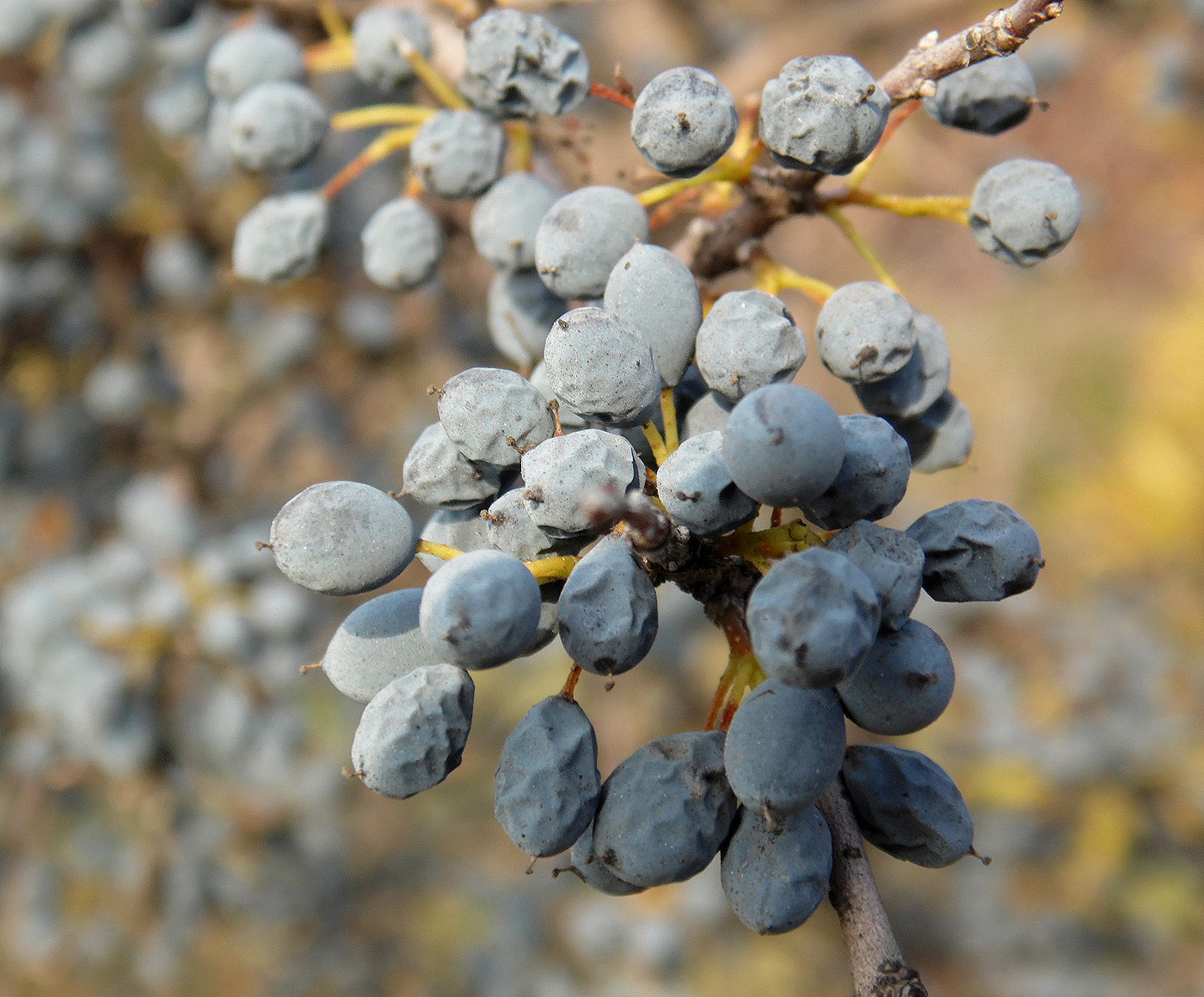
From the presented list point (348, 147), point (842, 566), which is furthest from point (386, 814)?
point (842, 566)

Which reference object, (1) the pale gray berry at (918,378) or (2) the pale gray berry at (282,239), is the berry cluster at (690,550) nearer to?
(1) the pale gray berry at (918,378)

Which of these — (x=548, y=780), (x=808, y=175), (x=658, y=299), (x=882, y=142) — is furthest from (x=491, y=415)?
(x=882, y=142)

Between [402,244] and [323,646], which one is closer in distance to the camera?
[402,244]

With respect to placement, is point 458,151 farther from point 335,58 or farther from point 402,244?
point 335,58

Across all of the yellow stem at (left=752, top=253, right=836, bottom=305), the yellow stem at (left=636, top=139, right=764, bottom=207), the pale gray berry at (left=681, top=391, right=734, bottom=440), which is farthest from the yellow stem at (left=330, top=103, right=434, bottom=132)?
the pale gray berry at (left=681, top=391, right=734, bottom=440)

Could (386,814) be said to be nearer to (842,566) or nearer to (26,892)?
(26,892)
